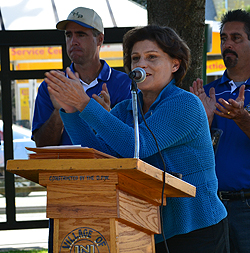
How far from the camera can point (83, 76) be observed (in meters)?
3.59

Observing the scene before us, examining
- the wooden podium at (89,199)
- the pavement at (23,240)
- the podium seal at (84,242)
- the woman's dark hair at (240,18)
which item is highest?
the woman's dark hair at (240,18)

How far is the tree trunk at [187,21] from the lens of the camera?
4168mm

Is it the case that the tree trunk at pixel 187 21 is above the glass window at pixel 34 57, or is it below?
above

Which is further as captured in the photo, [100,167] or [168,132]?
[168,132]

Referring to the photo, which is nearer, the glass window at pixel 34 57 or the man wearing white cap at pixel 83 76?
the man wearing white cap at pixel 83 76

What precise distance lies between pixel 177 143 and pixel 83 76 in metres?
1.48

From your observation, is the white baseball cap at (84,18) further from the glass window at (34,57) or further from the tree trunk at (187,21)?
the glass window at (34,57)

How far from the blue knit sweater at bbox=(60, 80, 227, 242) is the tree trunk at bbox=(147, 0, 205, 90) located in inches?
70.1

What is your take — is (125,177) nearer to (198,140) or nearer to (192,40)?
(198,140)

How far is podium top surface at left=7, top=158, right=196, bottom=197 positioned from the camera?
72.3 inches

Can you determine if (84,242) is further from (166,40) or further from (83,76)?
(83,76)

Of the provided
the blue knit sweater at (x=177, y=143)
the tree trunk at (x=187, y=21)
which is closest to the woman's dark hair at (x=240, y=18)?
the tree trunk at (x=187, y=21)

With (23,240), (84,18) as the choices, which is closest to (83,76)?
(84,18)

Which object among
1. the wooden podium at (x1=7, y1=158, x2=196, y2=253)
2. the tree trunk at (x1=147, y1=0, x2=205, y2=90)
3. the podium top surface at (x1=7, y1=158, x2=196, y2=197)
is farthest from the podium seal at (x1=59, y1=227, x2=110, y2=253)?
the tree trunk at (x1=147, y1=0, x2=205, y2=90)
